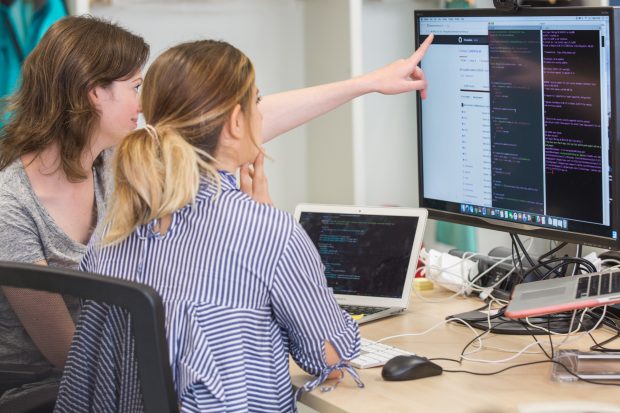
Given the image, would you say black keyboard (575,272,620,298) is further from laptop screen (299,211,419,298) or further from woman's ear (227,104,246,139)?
woman's ear (227,104,246,139)

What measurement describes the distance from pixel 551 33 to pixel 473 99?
0.68 ft

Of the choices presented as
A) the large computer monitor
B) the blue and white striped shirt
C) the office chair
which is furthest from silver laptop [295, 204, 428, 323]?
the office chair

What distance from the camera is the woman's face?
184 centimetres

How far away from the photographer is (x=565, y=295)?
1.45 meters

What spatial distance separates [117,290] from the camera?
113 cm

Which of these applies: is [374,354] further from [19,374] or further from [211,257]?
[19,374]

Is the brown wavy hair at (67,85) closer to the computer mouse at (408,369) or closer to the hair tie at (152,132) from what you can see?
the hair tie at (152,132)

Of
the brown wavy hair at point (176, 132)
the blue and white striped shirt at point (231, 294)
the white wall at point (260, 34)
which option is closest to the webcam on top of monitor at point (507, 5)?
the brown wavy hair at point (176, 132)

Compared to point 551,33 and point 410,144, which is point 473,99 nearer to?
point 551,33

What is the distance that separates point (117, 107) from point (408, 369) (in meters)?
0.80

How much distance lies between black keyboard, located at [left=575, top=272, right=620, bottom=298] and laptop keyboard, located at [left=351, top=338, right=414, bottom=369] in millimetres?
291

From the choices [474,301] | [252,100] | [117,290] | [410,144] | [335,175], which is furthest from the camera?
[410,144]

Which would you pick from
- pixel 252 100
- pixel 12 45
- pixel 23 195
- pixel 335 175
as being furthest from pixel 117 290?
pixel 335 175

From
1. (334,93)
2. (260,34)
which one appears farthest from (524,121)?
(260,34)
